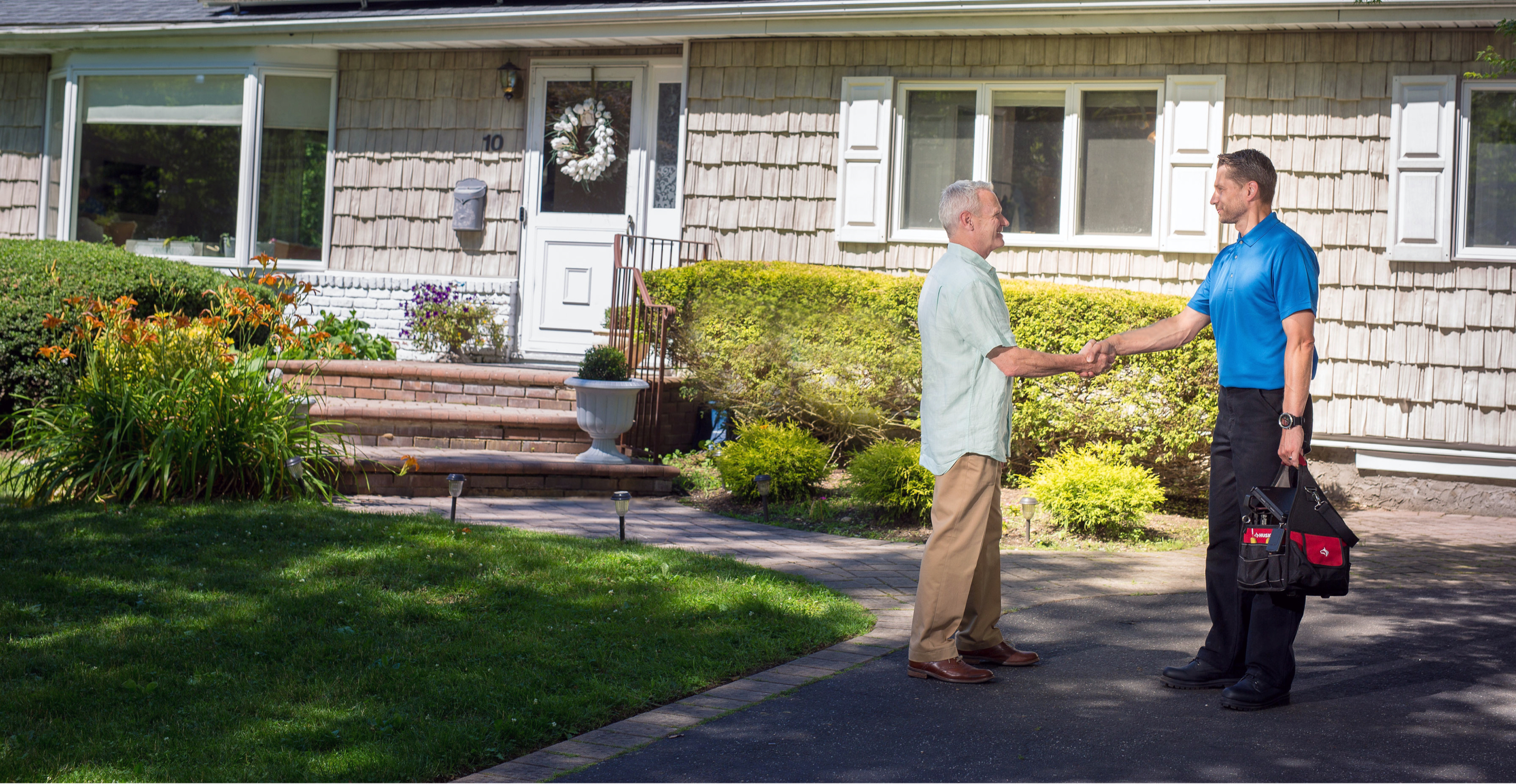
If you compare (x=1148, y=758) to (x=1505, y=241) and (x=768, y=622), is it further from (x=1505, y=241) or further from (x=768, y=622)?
(x=1505, y=241)

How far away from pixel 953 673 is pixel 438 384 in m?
6.38

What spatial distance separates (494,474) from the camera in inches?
320

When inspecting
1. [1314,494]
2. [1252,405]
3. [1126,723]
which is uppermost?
[1252,405]

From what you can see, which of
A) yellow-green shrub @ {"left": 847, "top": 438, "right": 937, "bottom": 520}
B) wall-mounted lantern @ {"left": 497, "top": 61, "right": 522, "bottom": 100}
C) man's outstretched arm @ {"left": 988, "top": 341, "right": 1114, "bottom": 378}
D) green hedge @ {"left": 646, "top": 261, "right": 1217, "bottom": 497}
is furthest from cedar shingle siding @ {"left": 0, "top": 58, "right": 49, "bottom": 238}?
man's outstretched arm @ {"left": 988, "top": 341, "right": 1114, "bottom": 378}

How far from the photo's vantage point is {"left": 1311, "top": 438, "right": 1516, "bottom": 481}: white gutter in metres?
8.58

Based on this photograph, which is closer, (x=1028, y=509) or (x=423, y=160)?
(x=1028, y=509)

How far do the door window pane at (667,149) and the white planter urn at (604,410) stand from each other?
121 inches

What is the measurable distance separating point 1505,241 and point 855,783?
25.4 ft

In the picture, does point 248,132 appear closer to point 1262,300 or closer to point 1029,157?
point 1029,157

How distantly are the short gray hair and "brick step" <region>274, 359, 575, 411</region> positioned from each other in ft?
17.7

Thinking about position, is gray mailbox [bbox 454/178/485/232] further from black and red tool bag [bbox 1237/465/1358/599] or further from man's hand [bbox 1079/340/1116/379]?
black and red tool bag [bbox 1237/465/1358/599]

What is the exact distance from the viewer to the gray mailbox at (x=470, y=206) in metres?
11.7

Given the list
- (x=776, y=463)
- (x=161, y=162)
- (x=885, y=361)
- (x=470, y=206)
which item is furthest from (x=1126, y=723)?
(x=161, y=162)

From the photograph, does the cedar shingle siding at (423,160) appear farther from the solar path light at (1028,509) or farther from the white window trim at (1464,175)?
the white window trim at (1464,175)
